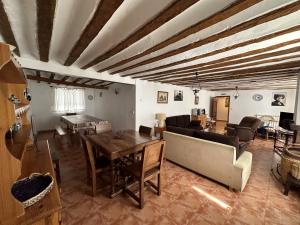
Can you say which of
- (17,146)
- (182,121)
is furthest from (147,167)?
(182,121)

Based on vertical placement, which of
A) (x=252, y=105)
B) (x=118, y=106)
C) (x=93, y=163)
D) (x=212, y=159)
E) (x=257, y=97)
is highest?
(x=257, y=97)

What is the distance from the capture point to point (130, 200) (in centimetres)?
216

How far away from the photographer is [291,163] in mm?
2318

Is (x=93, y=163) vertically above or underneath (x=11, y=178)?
underneath

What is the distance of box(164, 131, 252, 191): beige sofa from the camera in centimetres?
233

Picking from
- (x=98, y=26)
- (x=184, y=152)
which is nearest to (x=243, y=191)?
(x=184, y=152)

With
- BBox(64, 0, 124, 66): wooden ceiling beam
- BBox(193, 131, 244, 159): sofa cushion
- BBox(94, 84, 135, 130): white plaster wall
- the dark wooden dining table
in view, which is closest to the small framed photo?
BBox(94, 84, 135, 130): white plaster wall

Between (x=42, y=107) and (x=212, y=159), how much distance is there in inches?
280

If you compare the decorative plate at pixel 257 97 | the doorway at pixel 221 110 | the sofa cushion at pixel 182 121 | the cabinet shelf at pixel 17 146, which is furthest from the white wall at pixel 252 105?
the cabinet shelf at pixel 17 146

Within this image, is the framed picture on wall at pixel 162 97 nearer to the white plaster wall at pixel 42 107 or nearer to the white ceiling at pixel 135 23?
the white ceiling at pixel 135 23

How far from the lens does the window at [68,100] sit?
668 centimetres

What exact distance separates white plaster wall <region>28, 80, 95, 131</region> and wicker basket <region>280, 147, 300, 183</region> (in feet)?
26.2

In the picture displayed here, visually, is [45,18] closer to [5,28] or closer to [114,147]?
[5,28]

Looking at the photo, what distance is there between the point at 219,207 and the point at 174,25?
247 cm
